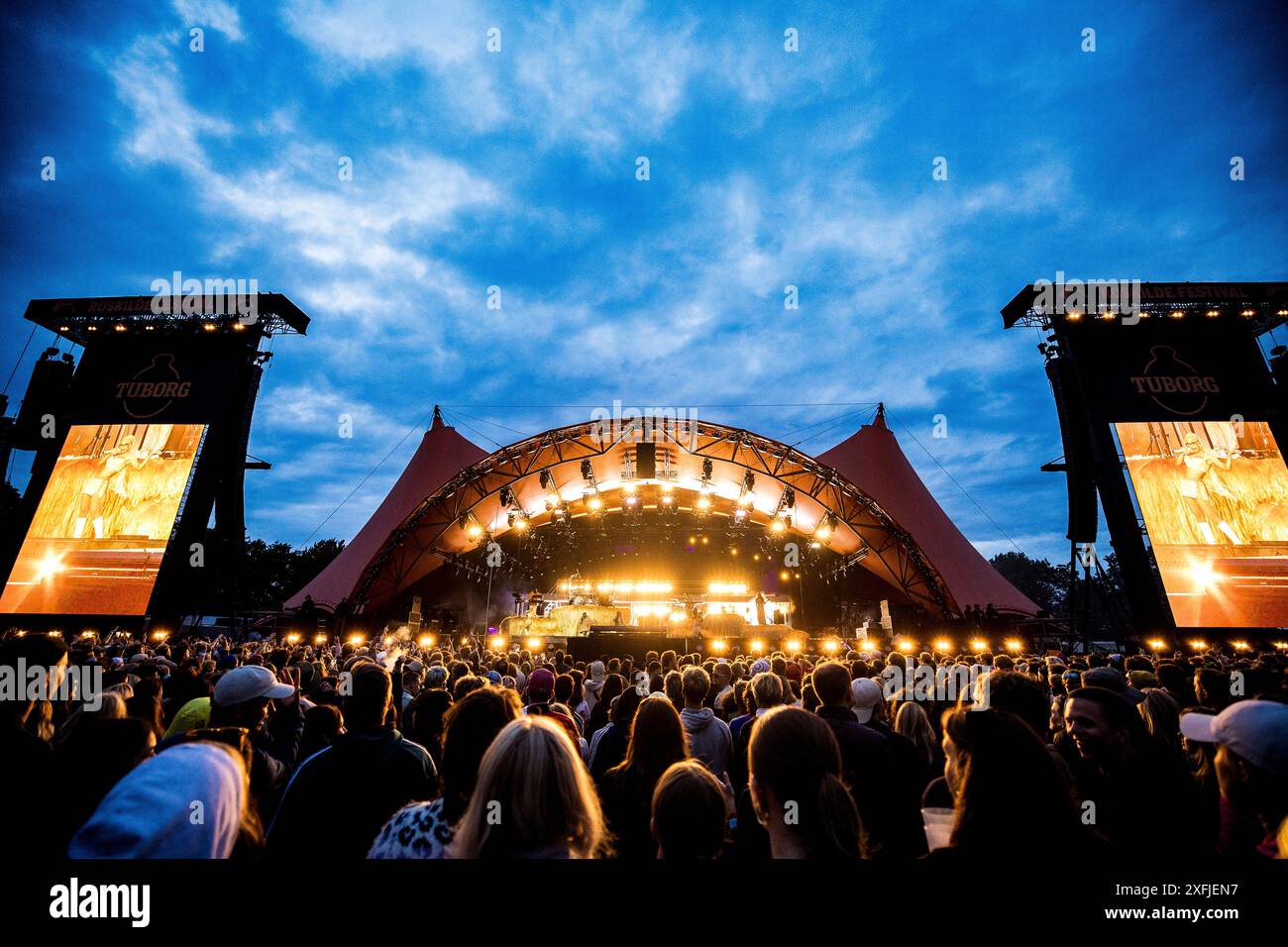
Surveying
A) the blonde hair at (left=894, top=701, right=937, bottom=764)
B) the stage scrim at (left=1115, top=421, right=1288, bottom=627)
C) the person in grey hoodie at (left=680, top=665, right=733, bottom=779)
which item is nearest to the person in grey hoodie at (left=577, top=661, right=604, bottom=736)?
the person in grey hoodie at (left=680, top=665, right=733, bottom=779)

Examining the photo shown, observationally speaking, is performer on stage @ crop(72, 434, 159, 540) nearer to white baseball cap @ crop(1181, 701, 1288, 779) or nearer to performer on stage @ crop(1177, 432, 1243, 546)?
white baseball cap @ crop(1181, 701, 1288, 779)

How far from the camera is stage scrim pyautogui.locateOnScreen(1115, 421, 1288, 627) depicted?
14.5 m

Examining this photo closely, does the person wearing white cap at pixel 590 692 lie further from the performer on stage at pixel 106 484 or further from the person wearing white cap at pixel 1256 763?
the performer on stage at pixel 106 484

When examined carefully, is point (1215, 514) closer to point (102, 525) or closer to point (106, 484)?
point (102, 525)

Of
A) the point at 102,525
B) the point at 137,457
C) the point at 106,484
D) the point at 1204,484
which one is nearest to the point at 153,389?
the point at 137,457

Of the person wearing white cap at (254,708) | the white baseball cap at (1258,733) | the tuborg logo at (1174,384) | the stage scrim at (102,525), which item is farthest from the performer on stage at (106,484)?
the tuborg logo at (1174,384)

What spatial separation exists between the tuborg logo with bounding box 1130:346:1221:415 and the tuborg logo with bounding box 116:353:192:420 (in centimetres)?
3486

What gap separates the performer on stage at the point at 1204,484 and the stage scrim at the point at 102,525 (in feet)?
105

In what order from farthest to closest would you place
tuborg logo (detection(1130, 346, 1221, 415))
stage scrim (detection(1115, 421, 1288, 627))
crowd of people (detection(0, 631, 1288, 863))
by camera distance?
tuborg logo (detection(1130, 346, 1221, 415)) → stage scrim (detection(1115, 421, 1288, 627)) → crowd of people (detection(0, 631, 1288, 863))

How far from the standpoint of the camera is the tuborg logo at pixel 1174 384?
1745 cm

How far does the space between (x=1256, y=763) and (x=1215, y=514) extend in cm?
1993
